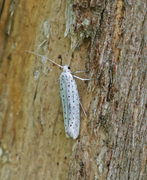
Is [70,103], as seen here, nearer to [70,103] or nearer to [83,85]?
[70,103]

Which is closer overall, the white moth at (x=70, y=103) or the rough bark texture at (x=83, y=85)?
the rough bark texture at (x=83, y=85)

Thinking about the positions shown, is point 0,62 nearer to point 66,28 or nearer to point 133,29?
point 66,28

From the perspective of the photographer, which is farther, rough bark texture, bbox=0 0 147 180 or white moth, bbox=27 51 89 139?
white moth, bbox=27 51 89 139

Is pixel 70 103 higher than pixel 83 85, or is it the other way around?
pixel 83 85

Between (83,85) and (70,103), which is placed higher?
(83,85)

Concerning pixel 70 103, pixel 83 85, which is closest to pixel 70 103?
pixel 70 103
